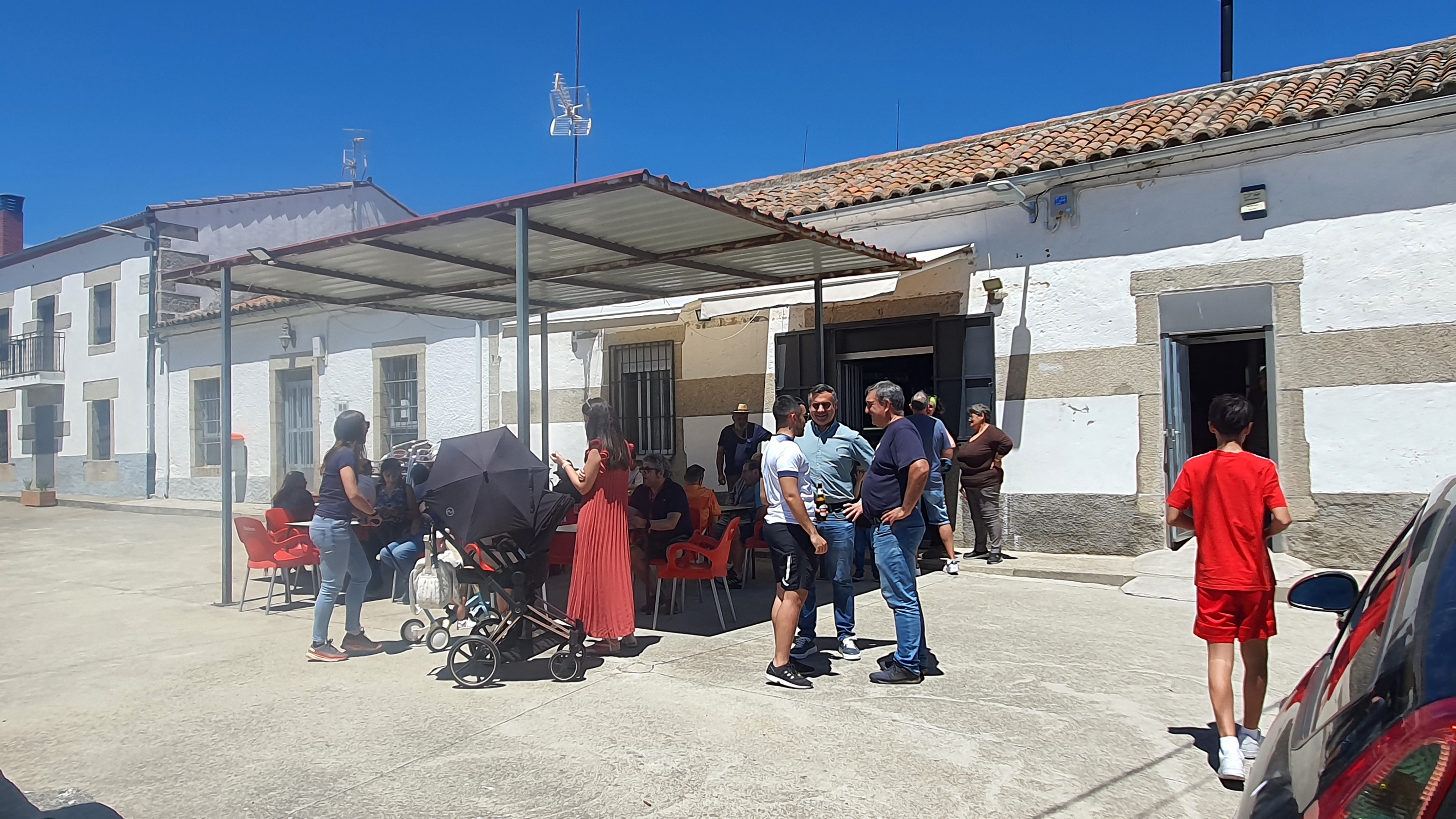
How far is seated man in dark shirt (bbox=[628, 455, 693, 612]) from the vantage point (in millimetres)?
6871

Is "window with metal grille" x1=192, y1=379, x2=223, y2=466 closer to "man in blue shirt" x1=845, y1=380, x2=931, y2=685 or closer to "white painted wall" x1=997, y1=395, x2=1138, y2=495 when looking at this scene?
"white painted wall" x1=997, y1=395, x2=1138, y2=495

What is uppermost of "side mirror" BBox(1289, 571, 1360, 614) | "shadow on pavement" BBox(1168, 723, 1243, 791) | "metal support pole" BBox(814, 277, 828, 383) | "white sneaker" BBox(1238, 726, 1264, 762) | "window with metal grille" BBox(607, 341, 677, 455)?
"metal support pole" BBox(814, 277, 828, 383)

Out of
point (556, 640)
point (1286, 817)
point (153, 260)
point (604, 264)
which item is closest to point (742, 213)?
point (604, 264)

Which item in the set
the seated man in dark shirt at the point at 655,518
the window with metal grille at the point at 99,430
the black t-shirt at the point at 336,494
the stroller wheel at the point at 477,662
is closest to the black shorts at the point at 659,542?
the seated man in dark shirt at the point at 655,518

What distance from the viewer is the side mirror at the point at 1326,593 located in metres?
2.46

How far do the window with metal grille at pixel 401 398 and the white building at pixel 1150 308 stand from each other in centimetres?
435

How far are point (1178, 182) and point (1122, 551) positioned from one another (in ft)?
10.9

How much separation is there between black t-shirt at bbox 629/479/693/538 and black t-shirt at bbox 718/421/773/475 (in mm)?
2324

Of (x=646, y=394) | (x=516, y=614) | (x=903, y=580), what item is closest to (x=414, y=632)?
(x=516, y=614)

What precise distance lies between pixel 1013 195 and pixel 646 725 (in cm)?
666

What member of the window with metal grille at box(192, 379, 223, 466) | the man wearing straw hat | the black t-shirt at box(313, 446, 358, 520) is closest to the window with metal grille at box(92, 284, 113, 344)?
the window with metal grille at box(192, 379, 223, 466)

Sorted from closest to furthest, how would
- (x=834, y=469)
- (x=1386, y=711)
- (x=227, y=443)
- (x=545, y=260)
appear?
1. (x=1386, y=711)
2. (x=834, y=469)
3. (x=227, y=443)
4. (x=545, y=260)

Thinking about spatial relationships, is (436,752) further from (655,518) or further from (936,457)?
(936,457)

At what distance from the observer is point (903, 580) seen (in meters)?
4.79
